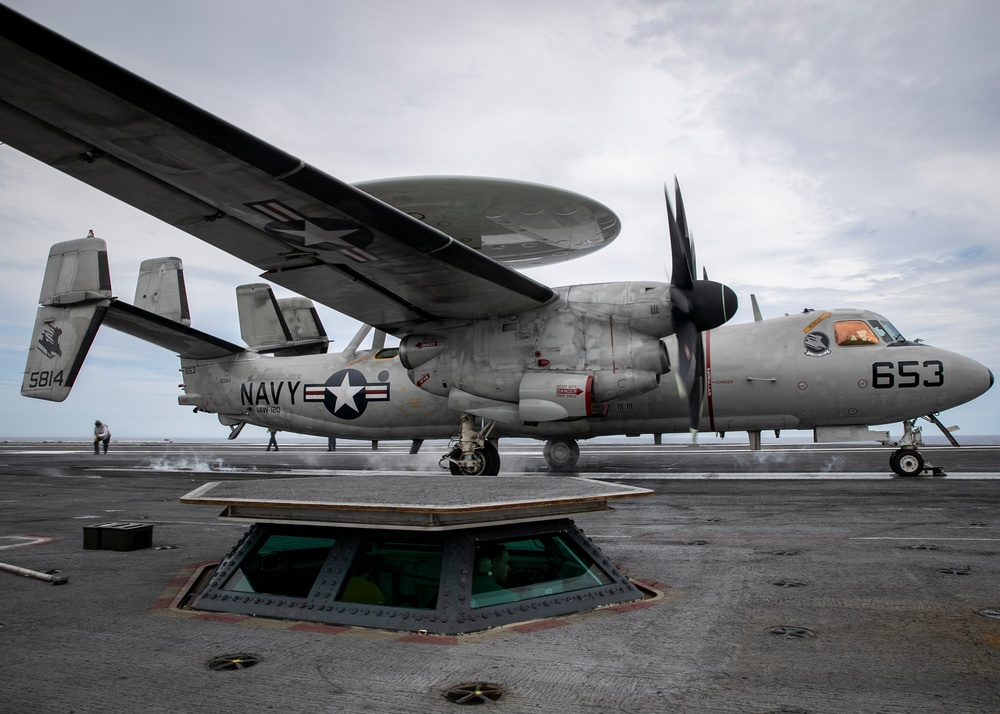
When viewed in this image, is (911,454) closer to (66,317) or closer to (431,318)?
(431,318)

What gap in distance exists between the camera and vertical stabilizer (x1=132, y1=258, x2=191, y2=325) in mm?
25781

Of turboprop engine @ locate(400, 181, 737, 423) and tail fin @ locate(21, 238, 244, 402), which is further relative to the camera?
tail fin @ locate(21, 238, 244, 402)

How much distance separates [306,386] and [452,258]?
9899mm

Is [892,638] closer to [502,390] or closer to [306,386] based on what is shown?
[502,390]

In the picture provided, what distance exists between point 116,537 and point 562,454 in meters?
14.8

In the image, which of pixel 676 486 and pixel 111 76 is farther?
pixel 676 486

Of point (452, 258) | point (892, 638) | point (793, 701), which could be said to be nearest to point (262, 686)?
point (793, 701)

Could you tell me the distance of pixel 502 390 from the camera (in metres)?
16.5

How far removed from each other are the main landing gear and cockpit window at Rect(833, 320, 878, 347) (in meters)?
2.39

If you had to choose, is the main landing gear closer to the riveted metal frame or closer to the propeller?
the propeller

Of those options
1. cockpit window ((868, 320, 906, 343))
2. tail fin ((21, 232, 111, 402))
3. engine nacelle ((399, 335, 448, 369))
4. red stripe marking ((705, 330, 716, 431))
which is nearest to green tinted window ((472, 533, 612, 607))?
engine nacelle ((399, 335, 448, 369))

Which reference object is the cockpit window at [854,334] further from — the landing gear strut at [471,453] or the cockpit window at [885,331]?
the landing gear strut at [471,453]

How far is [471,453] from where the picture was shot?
17.1 meters

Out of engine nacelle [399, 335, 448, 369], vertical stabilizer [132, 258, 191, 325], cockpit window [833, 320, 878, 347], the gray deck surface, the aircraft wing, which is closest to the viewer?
the gray deck surface
